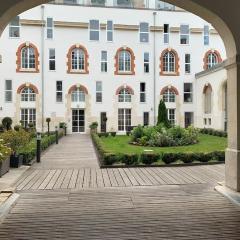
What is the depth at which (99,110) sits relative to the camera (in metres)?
38.7

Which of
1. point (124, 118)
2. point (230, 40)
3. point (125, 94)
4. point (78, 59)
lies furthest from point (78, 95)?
point (230, 40)

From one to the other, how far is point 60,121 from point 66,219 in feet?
105

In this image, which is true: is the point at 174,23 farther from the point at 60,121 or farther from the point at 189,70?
the point at 60,121

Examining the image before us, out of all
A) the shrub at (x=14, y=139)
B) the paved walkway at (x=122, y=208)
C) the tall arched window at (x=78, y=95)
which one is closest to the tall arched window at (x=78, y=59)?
the tall arched window at (x=78, y=95)

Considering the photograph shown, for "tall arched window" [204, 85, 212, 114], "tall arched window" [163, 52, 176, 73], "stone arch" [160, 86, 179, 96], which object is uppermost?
"tall arched window" [163, 52, 176, 73]

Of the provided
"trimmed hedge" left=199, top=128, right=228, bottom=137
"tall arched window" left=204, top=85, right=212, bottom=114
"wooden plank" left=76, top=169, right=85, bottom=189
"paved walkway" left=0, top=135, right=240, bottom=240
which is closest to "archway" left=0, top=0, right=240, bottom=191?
"paved walkway" left=0, top=135, right=240, bottom=240

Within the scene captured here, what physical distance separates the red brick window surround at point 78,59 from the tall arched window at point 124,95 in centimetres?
394

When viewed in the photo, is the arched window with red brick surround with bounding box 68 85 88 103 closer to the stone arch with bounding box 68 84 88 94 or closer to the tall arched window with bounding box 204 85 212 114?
the stone arch with bounding box 68 84 88 94

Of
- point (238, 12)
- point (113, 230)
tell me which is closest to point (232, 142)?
point (238, 12)

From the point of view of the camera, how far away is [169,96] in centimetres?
3988

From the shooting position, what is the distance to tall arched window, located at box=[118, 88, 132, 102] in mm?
39250

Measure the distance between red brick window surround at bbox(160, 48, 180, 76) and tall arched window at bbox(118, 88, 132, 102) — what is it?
4196 millimetres

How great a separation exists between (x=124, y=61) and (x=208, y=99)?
29.9 ft

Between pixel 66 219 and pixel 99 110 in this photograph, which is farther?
pixel 99 110
